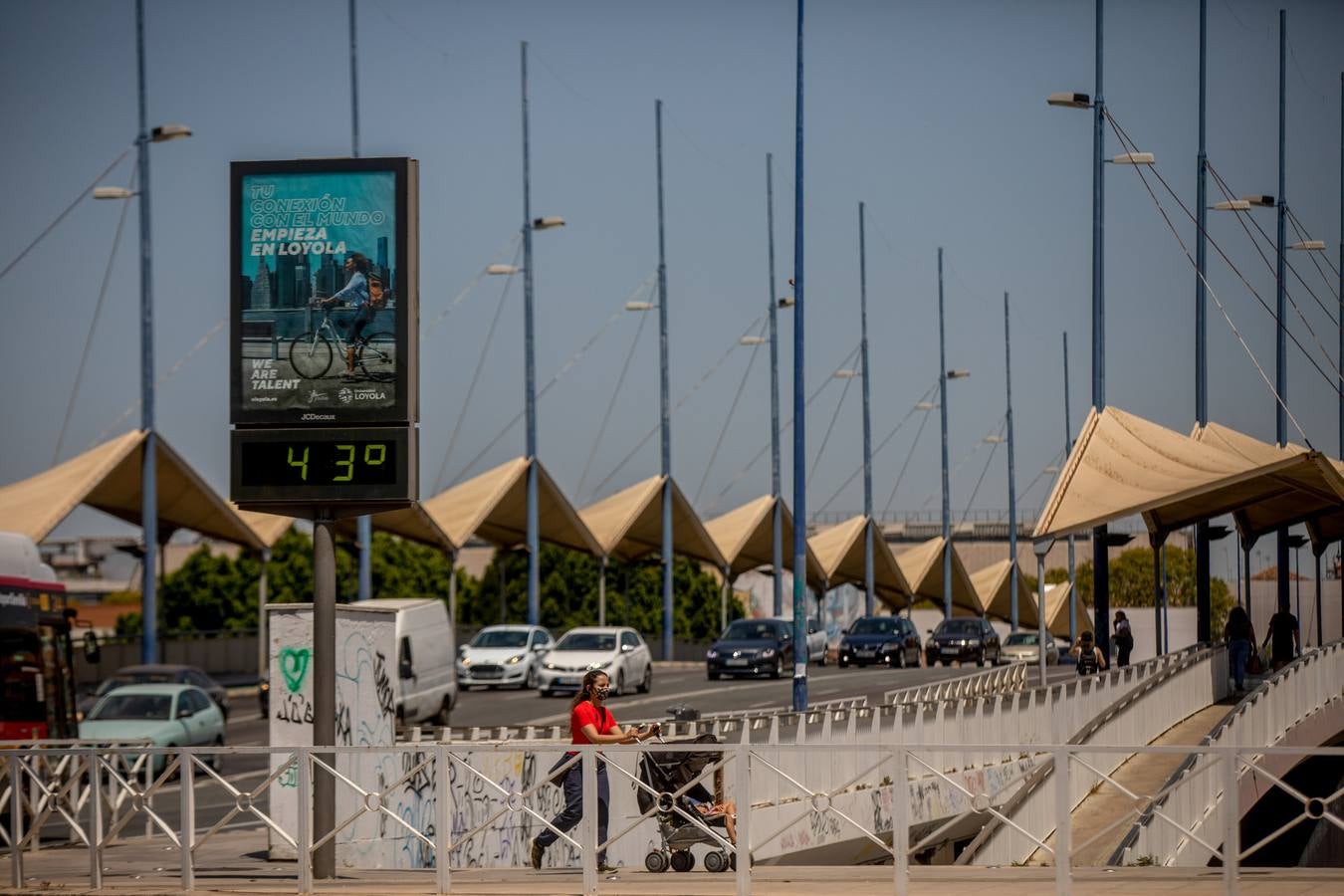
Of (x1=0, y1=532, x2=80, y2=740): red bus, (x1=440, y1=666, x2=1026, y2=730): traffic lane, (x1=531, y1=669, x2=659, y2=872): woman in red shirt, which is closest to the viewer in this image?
(x1=531, y1=669, x2=659, y2=872): woman in red shirt

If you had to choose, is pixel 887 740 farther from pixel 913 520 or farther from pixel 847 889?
pixel 913 520

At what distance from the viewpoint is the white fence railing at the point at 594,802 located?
1360 centimetres

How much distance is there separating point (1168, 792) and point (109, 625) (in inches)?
5403

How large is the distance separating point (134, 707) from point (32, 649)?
7328 mm

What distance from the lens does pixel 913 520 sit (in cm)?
14762

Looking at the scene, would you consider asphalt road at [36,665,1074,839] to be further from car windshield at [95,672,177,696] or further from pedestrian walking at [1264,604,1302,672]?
pedestrian walking at [1264,604,1302,672]

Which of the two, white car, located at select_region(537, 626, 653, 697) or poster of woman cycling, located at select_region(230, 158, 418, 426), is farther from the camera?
white car, located at select_region(537, 626, 653, 697)

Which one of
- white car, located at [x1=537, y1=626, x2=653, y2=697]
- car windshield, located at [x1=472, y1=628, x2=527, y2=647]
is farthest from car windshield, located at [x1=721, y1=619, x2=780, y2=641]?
car windshield, located at [x1=472, y1=628, x2=527, y2=647]

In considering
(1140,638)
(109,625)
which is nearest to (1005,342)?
(1140,638)

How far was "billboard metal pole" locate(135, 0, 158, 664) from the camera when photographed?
4766 centimetres

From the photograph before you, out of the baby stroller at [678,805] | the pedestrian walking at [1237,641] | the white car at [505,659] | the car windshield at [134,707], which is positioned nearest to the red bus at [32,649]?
the car windshield at [134,707]

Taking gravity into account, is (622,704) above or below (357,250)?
below

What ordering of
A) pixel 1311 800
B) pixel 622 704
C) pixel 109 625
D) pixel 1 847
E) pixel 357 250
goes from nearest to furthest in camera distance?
pixel 1311 800 < pixel 357 250 < pixel 1 847 < pixel 622 704 < pixel 109 625

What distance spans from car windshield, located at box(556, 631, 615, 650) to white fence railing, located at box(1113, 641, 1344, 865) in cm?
1711
